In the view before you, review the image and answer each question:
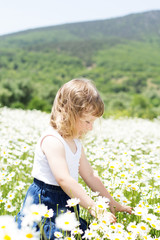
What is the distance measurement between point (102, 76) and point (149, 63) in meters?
26.7

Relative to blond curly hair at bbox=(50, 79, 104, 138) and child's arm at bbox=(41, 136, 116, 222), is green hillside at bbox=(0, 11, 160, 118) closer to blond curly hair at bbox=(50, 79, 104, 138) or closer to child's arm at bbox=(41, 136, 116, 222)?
blond curly hair at bbox=(50, 79, 104, 138)

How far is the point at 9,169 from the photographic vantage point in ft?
10.0

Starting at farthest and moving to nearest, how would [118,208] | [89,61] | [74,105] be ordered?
[89,61], [118,208], [74,105]

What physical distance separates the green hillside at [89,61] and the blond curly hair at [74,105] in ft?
65.6

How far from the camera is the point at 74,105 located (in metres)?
2.00

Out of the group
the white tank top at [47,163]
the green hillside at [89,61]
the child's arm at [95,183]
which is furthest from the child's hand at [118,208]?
the green hillside at [89,61]

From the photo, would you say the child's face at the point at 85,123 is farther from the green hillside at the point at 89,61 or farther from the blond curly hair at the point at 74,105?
the green hillside at the point at 89,61

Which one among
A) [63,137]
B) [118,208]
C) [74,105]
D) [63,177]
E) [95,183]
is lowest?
[118,208]

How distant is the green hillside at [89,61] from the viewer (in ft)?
193

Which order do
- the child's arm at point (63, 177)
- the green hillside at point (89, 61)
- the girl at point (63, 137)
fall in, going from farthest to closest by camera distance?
1. the green hillside at point (89, 61)
2. the girl at point (63, 137)
3. the child's arm at point (63, 177)

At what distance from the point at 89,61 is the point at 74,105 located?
110 metres

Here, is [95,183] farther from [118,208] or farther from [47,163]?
[47,163]

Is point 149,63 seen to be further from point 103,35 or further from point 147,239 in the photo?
point 147,239

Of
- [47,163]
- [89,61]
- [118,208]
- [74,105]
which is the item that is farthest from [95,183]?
[89,61]
